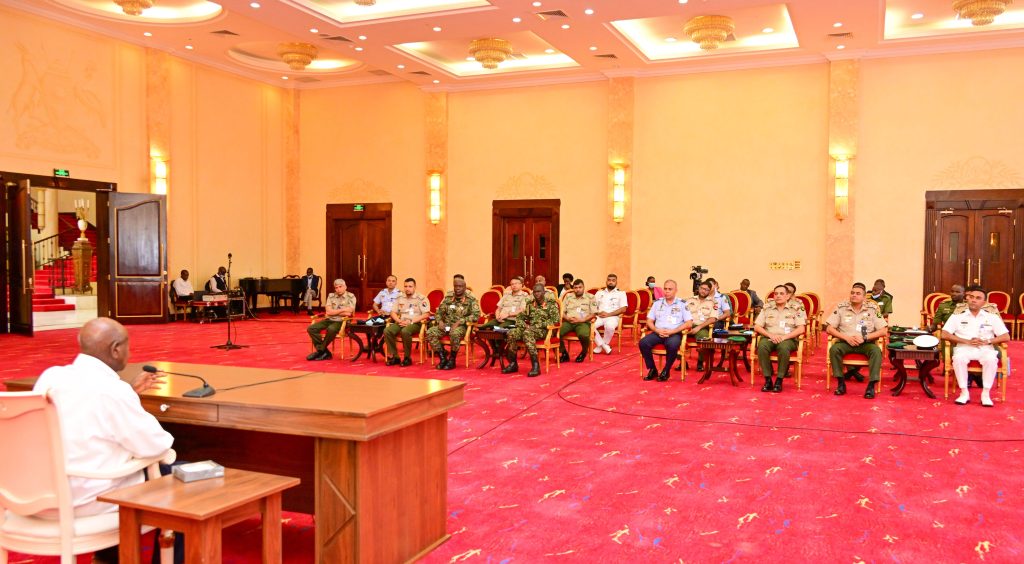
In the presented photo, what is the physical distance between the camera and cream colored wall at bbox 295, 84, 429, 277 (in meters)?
18.3

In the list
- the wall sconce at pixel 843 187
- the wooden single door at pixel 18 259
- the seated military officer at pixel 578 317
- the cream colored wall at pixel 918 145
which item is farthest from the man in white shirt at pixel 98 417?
the cream colored wall at pixel 918 145

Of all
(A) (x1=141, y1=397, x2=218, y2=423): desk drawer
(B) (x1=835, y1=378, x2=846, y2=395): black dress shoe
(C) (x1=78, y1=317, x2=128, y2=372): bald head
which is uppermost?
(C) (x1=78, y1=317, x2=128, y2=372): bald head

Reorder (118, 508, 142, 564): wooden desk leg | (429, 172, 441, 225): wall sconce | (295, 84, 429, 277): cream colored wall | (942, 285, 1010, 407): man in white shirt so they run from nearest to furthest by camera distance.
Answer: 1. (118, 508, 142, 564): wooden desk leg
2. (942, 285, 1010, 407): man in white shirt
3. (429, 172, 441, 225): wall sconce
4. (295, 84, 429, 277): cream colored wall

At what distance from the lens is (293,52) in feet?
52.1

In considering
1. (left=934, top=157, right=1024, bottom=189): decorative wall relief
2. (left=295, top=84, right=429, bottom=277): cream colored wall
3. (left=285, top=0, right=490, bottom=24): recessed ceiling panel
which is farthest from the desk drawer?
(left=295, top=84, right=429, bottom=277): cream colored wall

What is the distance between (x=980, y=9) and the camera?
11891 mm

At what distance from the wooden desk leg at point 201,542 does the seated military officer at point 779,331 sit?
7009 millimetres

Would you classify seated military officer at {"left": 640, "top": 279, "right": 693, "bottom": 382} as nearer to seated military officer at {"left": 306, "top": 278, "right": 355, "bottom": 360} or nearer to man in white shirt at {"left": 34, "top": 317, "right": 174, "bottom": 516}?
seated military officer at {"left": 306, "top": 278, "right": 355, "bottom": 360}

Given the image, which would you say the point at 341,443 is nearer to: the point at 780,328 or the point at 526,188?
the point at 780,328

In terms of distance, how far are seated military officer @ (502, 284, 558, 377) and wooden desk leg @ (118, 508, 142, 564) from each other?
23.0 ft

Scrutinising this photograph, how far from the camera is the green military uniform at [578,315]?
11.0 metres

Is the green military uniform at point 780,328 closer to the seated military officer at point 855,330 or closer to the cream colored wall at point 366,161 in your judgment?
the seated military officer at point 855,330

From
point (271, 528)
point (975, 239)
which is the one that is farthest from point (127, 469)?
point (975, 239)

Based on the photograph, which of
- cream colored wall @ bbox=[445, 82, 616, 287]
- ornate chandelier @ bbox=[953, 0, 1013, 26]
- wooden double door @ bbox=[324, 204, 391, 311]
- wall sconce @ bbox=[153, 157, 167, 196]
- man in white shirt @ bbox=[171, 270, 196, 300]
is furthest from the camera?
wooden double door @ bbox=[324, 204, 391, 311]
